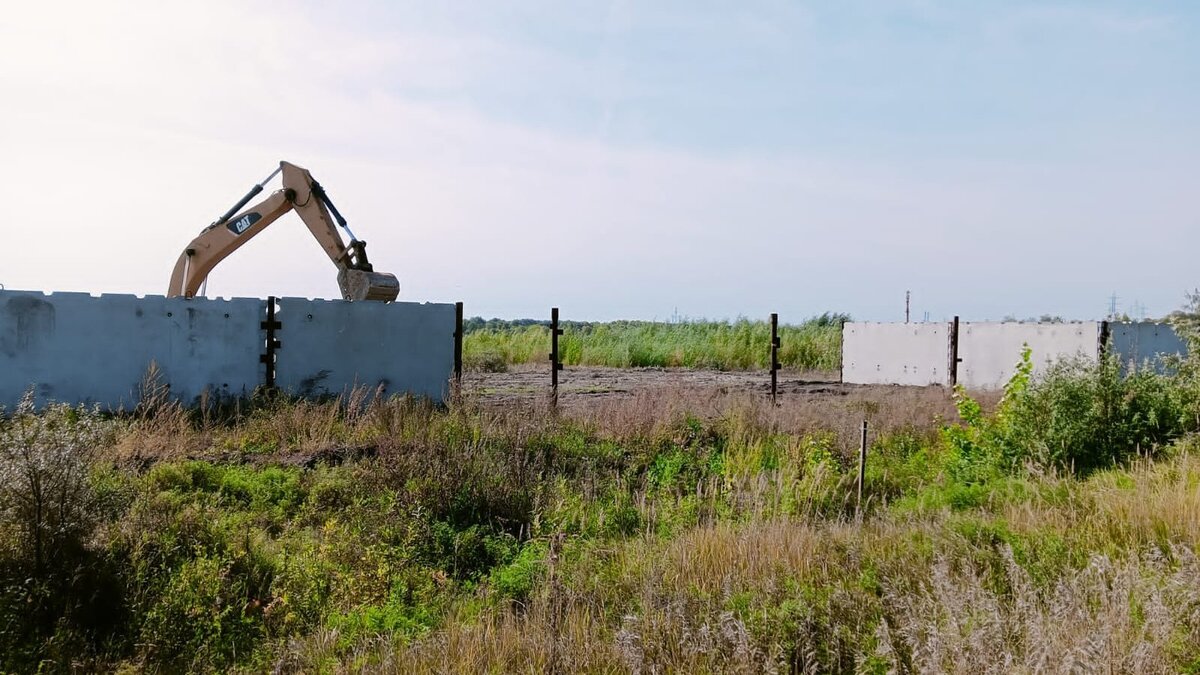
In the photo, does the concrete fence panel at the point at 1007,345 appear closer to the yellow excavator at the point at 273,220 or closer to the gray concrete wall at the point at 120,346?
the yellow excavator at the point at 273,220

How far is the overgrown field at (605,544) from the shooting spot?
5.17 metres

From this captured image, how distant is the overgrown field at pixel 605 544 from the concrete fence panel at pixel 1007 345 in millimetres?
8584

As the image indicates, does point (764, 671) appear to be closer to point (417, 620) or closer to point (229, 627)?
point (417, 620)

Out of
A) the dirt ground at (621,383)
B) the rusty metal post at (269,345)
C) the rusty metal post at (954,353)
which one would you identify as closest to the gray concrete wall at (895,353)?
the rusty metal post at (954,353)

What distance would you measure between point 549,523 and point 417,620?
202cm

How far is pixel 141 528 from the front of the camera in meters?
7.58

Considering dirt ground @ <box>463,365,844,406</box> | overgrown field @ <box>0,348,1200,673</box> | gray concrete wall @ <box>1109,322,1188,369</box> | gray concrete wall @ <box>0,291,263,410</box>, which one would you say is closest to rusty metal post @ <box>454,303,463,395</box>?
dirt ground @ <box>463,365,844,406</box>

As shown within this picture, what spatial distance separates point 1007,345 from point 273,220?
14913 mm

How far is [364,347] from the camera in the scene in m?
15.0

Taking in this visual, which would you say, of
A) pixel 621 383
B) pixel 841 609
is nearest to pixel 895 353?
pixel 621 383

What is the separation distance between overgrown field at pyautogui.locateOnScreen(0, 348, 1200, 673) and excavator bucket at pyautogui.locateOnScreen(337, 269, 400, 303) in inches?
168

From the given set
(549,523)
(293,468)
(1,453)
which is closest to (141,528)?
(1,453)

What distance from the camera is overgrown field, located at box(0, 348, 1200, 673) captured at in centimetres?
517

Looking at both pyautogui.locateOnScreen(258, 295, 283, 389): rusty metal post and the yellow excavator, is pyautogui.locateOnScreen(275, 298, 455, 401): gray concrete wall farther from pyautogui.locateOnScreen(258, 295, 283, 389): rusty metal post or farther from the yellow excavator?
the yellow excavator
